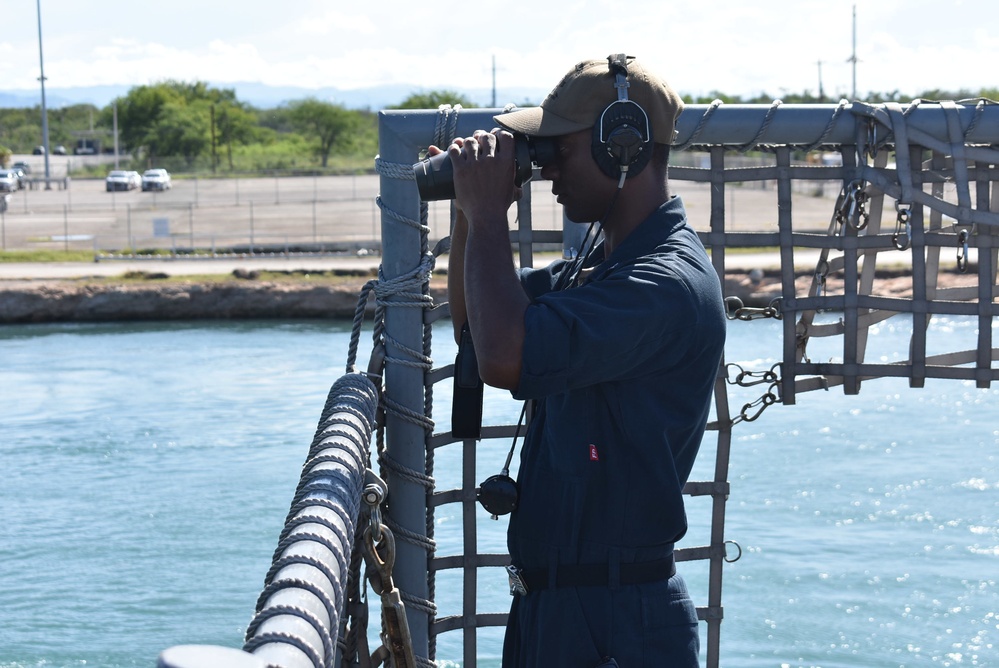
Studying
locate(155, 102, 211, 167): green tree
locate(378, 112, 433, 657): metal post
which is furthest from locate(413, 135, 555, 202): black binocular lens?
locate(155, 102, 211, 167): green tree

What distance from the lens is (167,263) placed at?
76.0ft

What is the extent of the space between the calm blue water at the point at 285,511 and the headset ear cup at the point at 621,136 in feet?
16.6

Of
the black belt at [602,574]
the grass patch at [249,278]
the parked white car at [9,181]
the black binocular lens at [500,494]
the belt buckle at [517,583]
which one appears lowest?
the grass patch at [249,278]

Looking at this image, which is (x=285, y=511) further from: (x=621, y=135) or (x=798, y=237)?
(x=621, y=135)

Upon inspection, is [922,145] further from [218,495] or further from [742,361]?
[742,361]

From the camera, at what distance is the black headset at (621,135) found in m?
1.81

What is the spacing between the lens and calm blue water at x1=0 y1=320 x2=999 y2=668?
720 cm

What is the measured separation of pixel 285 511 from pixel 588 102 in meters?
8.06

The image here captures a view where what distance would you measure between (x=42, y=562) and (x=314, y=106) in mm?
61703

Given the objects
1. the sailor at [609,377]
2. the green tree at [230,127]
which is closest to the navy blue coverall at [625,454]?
the sailor at [609,377]

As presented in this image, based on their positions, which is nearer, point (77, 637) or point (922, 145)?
point (922, 145)

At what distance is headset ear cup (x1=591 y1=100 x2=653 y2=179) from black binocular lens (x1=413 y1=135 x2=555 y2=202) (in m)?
0.08

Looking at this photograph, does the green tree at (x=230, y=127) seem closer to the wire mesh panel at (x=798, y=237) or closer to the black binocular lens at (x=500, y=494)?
the wire mesh panel at (x=798, y=237)

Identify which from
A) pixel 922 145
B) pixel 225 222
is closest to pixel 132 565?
pixel 922 145
